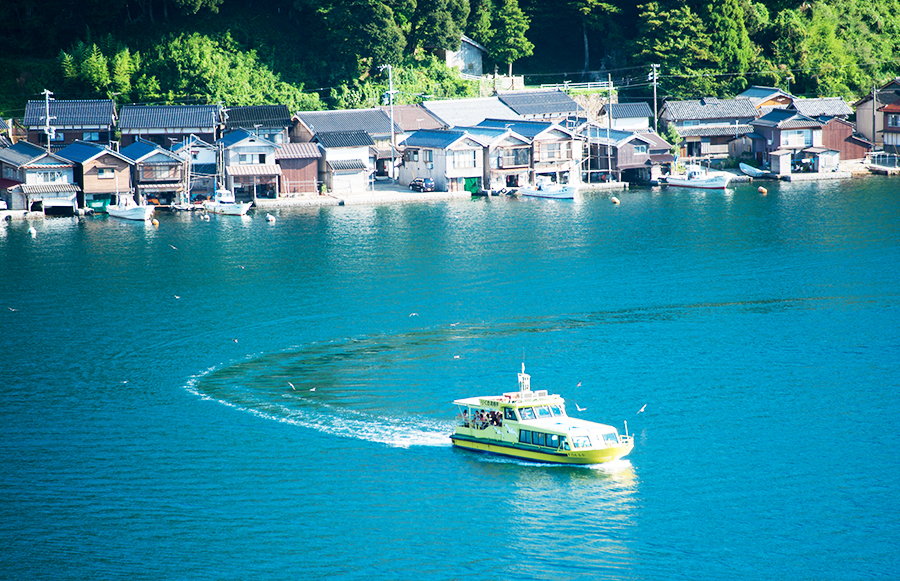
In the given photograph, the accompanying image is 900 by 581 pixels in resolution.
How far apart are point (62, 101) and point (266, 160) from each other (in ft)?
51.6

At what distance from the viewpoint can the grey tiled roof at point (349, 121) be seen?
237 ft

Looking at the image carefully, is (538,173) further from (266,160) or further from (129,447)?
(129,447)

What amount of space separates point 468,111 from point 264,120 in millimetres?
16408

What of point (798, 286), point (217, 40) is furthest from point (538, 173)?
point (798, 286)

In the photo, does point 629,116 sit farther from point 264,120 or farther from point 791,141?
point 264,120

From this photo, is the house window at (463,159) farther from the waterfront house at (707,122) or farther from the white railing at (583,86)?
the white railing at (583,86)

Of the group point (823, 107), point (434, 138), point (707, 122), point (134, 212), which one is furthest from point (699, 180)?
point (134, 212)

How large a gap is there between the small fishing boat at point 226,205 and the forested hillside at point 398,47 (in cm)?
1136

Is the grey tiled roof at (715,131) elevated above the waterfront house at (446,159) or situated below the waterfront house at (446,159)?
above

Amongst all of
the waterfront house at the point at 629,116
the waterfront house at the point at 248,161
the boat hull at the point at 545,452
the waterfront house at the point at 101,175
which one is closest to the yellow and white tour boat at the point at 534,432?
the boat hull at the point at 545,452

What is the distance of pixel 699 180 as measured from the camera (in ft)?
235

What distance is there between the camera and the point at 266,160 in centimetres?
6806

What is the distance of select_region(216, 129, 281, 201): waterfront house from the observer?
6706 centimetres

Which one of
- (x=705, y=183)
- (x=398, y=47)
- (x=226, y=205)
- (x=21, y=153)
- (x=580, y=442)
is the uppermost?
(x=398, y=47)
